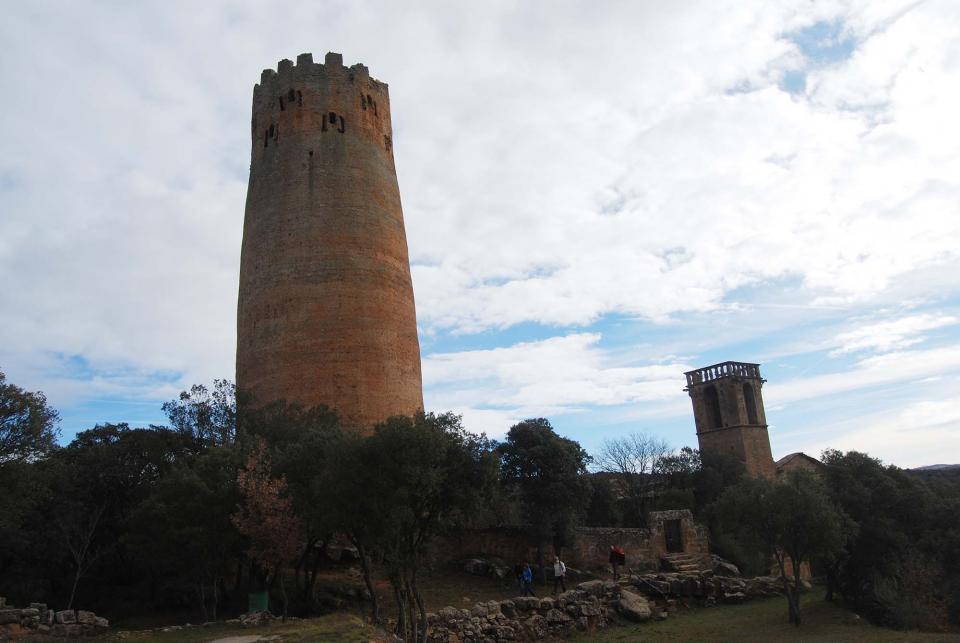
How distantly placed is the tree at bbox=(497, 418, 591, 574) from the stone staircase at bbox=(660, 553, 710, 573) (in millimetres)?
3494

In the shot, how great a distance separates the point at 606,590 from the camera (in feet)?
63.0

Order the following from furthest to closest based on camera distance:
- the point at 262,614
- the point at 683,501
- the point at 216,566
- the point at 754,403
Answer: the point at 754,403 → the point at 683,501 → the point at 216,566 → the point at 262,614

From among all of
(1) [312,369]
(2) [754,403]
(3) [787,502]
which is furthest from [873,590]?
(2) [754,403]

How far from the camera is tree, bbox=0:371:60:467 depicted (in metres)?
15.9

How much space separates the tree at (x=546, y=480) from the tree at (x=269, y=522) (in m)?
10.2

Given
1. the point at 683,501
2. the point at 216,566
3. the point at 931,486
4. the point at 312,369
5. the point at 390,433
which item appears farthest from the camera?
the point at 683,501

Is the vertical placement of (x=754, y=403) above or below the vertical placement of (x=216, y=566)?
above

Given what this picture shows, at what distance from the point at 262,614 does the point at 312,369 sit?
37.4 feet

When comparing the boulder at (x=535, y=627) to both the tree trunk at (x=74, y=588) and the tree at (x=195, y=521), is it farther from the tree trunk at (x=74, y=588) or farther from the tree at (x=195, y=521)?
the tree trunk at (x=74, y=588)

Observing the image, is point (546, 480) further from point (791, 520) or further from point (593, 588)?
point (791, 520)

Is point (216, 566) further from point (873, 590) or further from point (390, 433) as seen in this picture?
point (873, 590)

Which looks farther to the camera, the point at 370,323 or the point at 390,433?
the point at 370,323

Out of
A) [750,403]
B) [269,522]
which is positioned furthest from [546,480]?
[750,403]

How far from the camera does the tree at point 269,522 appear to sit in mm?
15453
